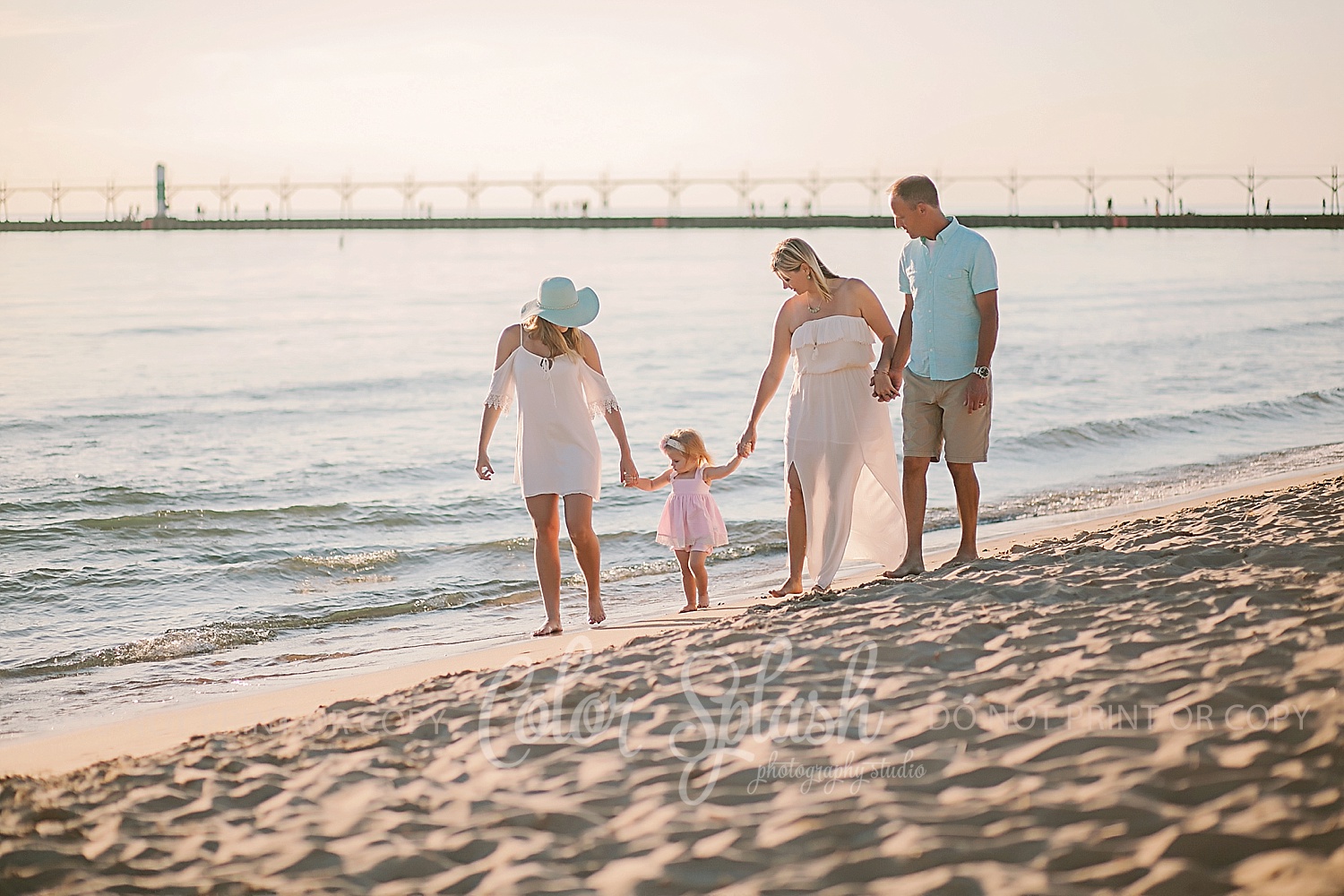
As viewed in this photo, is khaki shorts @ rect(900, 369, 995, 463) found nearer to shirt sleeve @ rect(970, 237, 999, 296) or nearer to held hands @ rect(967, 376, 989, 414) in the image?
held hands @ rect(967, 376, 989, 414)

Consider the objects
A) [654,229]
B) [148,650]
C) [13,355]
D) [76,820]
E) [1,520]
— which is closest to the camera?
[76,820]

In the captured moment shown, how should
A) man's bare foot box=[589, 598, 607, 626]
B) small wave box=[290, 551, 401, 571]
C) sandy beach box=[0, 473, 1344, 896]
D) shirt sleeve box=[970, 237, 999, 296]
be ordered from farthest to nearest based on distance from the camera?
small wave box=[290, 551, 401, 571] → man's bare foot box=[589, 598, 607, 626] → shirt sleeve box=[970, 237, 999, 296] → sandy beach box=[0, 473, 1344, 896]

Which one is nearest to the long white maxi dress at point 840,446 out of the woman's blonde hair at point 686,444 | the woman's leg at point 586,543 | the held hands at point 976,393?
the held hands at point 976,393

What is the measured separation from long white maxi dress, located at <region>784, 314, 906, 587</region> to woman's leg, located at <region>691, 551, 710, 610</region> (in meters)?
0.75

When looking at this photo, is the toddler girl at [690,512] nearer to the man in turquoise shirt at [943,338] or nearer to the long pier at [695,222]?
the man in turquoise shirt at [943,338]

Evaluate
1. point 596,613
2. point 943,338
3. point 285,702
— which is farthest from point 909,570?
point 285,702

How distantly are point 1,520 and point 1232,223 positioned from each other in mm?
77849

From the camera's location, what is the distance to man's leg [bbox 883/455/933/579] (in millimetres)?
5484

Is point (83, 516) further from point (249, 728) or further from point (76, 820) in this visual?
point (76, 820)

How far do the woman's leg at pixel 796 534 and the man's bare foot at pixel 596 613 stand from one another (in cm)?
84

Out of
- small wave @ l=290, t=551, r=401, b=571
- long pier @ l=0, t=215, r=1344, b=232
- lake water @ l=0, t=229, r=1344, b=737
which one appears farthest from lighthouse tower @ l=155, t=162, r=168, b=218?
small wave @ l=290, t=551, r=401, b=571

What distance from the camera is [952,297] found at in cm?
521

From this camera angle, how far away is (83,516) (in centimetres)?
940

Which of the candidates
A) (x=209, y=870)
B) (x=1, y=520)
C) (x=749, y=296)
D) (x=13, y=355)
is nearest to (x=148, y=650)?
(x=209, y=870)
